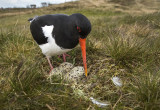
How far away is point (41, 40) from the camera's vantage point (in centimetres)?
286

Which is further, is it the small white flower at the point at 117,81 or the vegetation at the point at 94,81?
the small white flower at the point at 117,81

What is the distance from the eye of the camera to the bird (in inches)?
93.7

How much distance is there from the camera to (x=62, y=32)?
259cm

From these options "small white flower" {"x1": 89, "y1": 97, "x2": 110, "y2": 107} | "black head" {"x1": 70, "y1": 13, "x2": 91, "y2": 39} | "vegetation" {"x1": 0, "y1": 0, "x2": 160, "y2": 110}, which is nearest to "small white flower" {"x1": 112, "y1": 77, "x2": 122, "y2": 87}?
"vegetation" {"x1": 0, "y1": 0, "x2": 160, "y2": 110}

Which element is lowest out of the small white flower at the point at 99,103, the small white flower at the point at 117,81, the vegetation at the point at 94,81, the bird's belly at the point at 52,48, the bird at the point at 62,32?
the small white flower at the point at 99,103

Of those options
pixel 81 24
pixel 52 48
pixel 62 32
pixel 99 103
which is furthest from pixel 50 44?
pixel 99 103

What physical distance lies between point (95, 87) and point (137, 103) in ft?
2.52

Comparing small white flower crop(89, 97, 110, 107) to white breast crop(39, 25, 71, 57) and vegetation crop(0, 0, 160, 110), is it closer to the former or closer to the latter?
vegetation crop(0, 0, 160, 110)

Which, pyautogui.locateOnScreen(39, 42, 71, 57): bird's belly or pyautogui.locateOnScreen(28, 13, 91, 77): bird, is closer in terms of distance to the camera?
pyautogui.locateOnScreen(28, 13, 91, 77): bird

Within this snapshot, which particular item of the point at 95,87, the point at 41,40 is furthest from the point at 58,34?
the point at 95,87

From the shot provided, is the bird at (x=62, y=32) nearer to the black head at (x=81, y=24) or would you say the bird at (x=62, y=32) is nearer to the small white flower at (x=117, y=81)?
the black head at (x=81, y=24)

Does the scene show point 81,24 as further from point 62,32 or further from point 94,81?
point 94,81

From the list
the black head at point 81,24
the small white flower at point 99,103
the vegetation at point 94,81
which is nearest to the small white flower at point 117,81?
the vegetation at point 94,81

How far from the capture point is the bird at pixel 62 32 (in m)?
2.38
